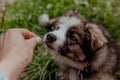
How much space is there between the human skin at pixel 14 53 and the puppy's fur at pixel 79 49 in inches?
28.4

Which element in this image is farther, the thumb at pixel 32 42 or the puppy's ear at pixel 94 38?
the puppy's ear at pixel 94 38

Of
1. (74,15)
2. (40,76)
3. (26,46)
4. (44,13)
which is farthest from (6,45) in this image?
(44,13)

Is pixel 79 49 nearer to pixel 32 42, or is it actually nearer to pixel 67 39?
pixel 67 39

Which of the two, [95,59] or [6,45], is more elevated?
[6,45]

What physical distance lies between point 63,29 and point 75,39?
15cm

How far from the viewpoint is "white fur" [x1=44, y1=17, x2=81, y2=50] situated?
3641mm

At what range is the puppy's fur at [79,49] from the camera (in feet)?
12.1

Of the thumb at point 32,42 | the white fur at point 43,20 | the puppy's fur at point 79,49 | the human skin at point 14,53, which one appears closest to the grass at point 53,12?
the white fur at point 43,20

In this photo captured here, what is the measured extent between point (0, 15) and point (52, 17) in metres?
0.69

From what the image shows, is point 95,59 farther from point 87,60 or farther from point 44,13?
point 44,13

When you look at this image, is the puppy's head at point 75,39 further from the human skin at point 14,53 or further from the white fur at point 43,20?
the white fur at point 43,20

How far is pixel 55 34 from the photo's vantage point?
3.62m

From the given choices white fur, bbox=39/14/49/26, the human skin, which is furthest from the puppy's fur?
white fur, bbox=39/14/49/26

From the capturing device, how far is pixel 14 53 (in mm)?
2697
